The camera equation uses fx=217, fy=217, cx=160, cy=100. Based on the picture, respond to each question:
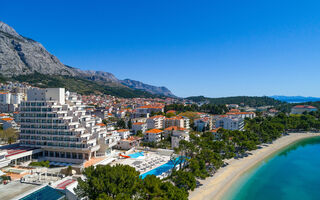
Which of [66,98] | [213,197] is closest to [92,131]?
[66,98]

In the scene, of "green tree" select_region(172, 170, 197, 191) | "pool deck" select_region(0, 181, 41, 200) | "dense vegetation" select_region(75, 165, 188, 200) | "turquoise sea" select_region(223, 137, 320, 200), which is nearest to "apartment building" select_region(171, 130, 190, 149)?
"turquoise sea" select_region(223, 137, 320, 200)

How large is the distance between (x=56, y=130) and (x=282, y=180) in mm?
43602

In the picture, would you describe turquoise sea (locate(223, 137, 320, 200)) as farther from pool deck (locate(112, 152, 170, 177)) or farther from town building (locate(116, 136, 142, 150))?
town building (locate(116, 136, 142, 150))

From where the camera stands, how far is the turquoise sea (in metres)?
34.2

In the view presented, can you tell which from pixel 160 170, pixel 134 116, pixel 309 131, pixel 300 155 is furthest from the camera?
pixel 134 116

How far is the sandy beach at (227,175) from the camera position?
3192 cm

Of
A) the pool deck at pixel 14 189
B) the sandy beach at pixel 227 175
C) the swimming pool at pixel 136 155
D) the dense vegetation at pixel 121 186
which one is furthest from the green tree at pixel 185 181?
the swimming pool at pixel 136 155

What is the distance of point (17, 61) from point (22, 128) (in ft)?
526

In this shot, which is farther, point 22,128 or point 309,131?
point 309,131

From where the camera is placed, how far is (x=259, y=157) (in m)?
52.5

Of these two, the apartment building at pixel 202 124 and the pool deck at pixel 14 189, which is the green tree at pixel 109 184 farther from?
the apartment building at pixel 202 124

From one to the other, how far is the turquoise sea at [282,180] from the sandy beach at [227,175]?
1028 millimetres

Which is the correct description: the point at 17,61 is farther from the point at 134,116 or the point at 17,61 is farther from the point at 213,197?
the point at 213,197

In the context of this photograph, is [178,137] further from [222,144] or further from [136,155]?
[222,144]
